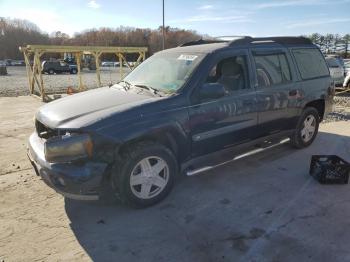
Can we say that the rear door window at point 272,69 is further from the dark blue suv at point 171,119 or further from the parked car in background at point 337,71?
the parked car in background at point 337,71

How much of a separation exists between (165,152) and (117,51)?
1446cm

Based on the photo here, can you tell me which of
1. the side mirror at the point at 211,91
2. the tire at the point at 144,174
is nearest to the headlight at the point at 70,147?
the tire at the point at 144,174

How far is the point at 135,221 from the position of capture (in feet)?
12.4

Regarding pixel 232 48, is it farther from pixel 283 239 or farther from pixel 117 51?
pixel 117 51

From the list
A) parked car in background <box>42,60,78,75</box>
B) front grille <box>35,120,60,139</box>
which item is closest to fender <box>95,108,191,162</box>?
front grille <box>35,120,60,139</box>

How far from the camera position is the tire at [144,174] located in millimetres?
3709

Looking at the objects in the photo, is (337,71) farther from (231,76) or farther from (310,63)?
(231,76)

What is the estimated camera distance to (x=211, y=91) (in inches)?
164

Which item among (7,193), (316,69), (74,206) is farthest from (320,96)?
(7,193)

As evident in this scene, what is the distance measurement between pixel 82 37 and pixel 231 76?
4433 inches

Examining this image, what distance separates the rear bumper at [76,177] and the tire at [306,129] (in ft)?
12.3

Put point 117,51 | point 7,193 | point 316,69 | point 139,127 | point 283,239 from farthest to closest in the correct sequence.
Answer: point 117,51 < point 316,69 < point 7,193 < point 139,127 < point 283,239

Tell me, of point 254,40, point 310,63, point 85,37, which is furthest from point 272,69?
point 85,37

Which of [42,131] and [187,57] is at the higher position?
[187,57]
